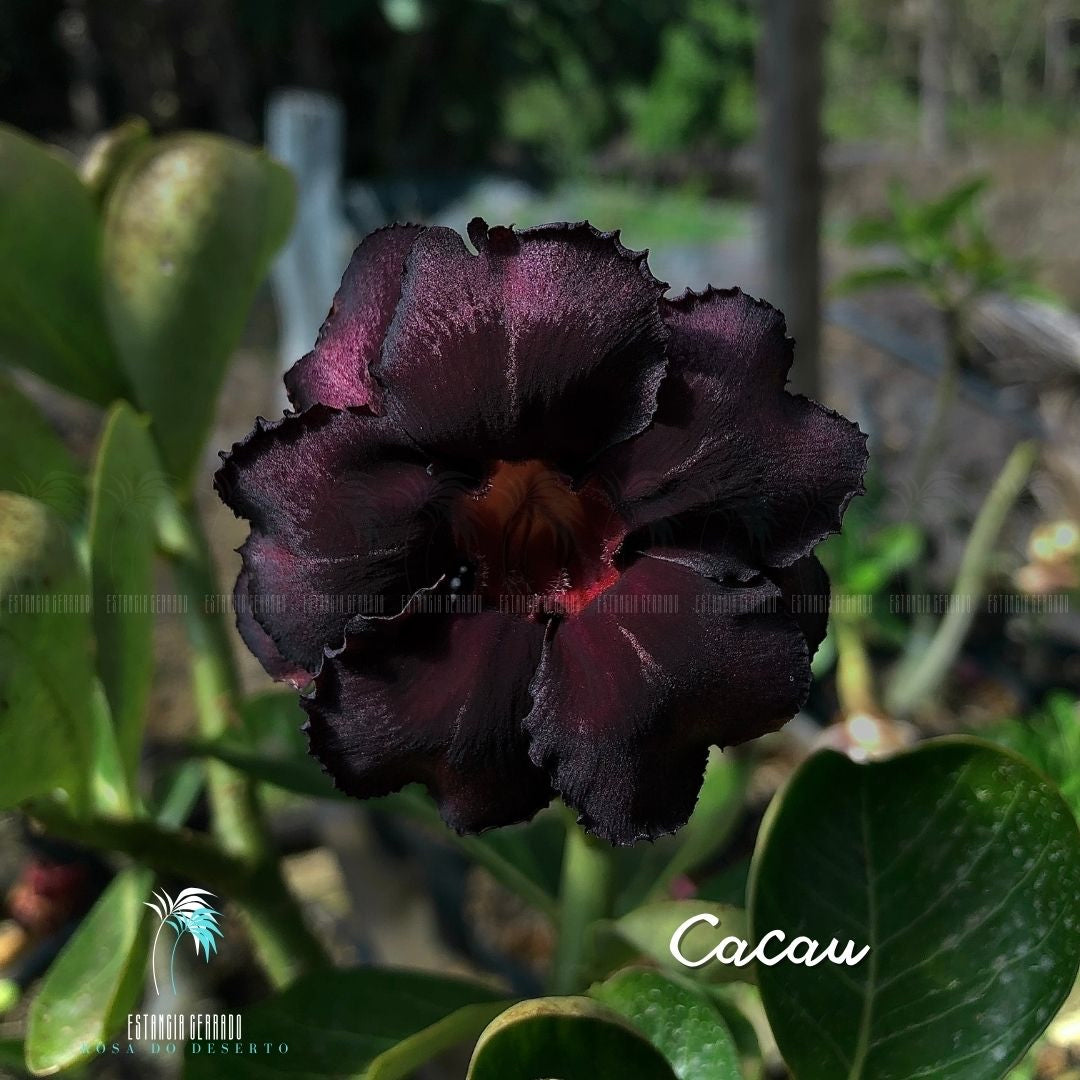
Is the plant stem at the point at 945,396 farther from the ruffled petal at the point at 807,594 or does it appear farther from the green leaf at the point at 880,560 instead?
the ruffled petal at the point at 807,594

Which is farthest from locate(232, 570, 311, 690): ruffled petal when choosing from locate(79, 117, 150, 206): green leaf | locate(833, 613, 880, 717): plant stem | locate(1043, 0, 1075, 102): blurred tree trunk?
locate(1043, 0, 1075, 102): blurred tree trunk

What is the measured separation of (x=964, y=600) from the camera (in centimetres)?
110

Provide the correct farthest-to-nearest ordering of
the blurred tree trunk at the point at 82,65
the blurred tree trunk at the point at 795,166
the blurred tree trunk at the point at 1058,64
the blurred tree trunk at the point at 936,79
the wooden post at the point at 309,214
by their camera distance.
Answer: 1. the blurred tree trunk at the point at 1058,64
2. the blurred tree trunk at the point at 936,79
3. the blurred tree trunk at the point at 82,65
4. the wooden post at the point at 309,214
5. the blurred tree trunk at the point at 795,166

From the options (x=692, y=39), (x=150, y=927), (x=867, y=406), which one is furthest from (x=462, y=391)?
(x=692, y=39)

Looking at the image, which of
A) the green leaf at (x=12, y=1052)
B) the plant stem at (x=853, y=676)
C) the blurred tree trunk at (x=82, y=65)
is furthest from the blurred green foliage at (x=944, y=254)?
the blurred tree trunk at (x=82, y=65)

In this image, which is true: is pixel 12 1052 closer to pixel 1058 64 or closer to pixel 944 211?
pixel 944 211

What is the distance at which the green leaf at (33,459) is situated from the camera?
0.45 m

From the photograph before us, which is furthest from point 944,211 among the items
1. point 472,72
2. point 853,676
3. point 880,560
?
point 472,72

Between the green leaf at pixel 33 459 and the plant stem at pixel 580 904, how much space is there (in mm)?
298

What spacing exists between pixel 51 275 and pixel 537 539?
12.2 inches

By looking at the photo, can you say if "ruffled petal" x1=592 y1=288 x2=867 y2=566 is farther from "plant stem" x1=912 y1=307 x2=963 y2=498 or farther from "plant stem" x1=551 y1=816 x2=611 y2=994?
"plant stem" x1=912 y1=307 x2=963 y2=498

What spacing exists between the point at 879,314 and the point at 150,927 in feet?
7.23

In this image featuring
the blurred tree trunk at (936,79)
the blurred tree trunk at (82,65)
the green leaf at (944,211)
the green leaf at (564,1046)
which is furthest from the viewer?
the blurred tree trunk at (936,79)

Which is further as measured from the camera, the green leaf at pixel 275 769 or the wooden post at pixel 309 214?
the wooden post at pixel 309 214
